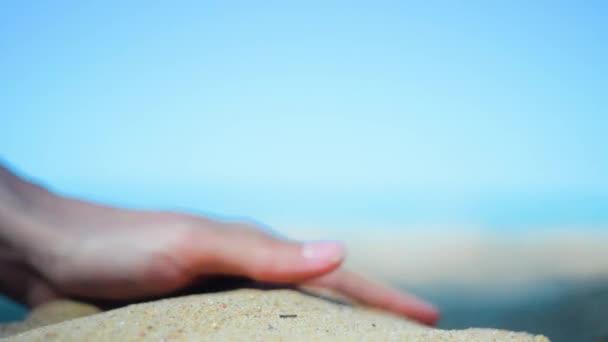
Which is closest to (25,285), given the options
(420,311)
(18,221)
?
(18,221)

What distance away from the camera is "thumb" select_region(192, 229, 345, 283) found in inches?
52.4

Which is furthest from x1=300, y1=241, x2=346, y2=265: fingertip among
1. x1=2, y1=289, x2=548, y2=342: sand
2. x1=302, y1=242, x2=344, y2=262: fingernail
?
x1=2, y1=289, x2=548, y2=342: sand

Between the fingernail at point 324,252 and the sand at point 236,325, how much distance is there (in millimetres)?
147

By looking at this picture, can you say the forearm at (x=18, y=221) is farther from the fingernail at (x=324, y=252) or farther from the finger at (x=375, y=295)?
the finger at (x=375, y=295)

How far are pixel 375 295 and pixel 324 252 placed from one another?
346 mm

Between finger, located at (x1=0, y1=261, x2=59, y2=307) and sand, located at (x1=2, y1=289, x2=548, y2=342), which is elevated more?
finger, located at (x1=0, y1=261, x2=59, y2=307)

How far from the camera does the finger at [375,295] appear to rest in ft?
5.39

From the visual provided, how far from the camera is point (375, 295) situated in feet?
5.42

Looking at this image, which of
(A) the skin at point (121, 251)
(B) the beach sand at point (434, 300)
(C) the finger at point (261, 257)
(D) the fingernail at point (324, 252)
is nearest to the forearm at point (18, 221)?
(A) the skin at point (121, 251)

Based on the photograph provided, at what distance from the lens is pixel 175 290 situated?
137 centimetres

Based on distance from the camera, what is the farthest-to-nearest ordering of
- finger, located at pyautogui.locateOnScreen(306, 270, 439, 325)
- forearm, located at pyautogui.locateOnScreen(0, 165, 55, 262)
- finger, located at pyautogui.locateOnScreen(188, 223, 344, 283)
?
finger, located at pyautogui.locateOnScreen(306, 270, 439, 325), forearm, located at pyautogui.locateOnScreen(0, 165, 55, 262), finger, located at pyautogui.locateOnScreen(188, 223, 344, 283)

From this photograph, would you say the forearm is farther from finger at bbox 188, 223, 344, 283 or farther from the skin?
finger at bbox 188, 223, 344, 283

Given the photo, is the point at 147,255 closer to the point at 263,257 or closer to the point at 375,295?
the point at 263,257

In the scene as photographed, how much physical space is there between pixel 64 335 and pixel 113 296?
0.46m
